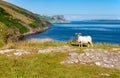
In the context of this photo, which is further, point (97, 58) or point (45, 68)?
point (97, 58)

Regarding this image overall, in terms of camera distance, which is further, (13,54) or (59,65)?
(13,54)

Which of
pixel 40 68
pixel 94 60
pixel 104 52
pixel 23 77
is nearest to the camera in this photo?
pixel 23 77

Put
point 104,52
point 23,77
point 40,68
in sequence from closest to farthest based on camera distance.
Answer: point 23,77
point 40,68
point 104,52

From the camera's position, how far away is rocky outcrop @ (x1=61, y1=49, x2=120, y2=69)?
2777 centimetres

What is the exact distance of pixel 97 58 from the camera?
94.9 ft

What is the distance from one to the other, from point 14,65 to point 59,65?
14.7 ft

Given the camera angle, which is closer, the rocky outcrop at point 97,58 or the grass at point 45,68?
the grass at point 45,68

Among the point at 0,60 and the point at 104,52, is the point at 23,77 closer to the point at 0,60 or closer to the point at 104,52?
the point at 0,60

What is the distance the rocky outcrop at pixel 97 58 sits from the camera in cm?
2777

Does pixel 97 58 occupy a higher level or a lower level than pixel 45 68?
higher

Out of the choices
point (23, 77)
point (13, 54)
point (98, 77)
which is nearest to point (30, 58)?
point (13, 54)

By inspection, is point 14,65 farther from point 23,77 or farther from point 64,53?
point 64,53

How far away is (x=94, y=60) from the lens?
28.5 meters

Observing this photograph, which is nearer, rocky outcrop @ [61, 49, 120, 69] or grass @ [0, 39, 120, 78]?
grass @ [0, 39, 120, 78]
